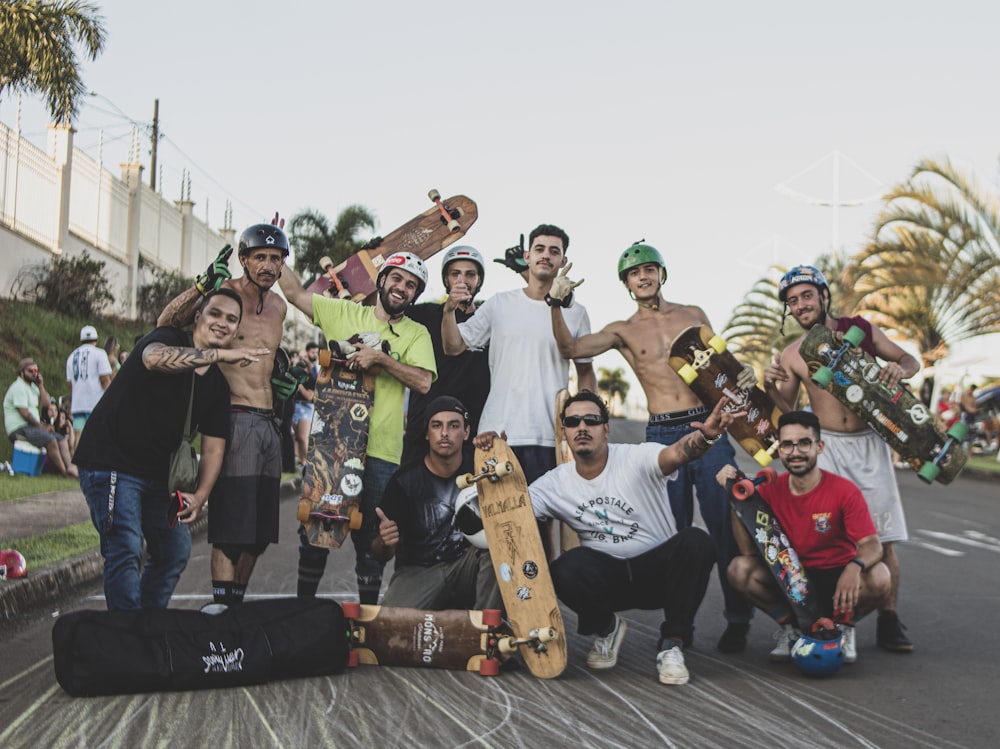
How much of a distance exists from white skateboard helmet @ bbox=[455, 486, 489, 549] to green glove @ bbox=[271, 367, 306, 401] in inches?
48.5

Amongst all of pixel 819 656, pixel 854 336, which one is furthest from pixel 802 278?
pixel 819 656

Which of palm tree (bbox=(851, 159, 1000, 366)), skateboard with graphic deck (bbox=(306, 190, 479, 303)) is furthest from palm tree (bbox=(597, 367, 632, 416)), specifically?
skateboard with graphic deck (bbox=(306, 190, 479, 303))

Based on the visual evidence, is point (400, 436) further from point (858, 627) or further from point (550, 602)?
point (858, 627)

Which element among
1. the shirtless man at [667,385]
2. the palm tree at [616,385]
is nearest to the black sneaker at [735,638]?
the shirtless man at [667,385]

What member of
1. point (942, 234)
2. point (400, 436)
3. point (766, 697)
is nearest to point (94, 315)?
point (942, 234)

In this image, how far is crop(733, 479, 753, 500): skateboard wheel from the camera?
559 cm

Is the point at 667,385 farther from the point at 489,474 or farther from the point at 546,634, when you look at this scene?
the point at 546,634

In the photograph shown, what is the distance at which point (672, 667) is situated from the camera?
5.12 meters

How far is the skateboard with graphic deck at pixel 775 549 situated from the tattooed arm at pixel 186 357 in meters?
2.53

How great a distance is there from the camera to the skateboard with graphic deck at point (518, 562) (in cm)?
514

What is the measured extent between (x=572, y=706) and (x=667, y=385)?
224 centimetres

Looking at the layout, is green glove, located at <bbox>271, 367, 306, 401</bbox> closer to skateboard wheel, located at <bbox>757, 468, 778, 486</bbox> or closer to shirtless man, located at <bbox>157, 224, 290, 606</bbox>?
shirtless man, located at <bbox>157, 224, 290, 606</bbox>

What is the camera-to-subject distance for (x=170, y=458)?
5398 mm

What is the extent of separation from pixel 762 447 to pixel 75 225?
2048cm
